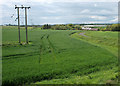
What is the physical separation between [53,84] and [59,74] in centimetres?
276

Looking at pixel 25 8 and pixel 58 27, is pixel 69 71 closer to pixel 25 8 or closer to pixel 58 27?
pixel 25 8

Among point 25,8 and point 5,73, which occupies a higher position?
point 25,8

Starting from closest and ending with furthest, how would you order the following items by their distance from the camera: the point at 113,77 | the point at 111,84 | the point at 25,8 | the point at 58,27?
1. the point at 111,84
2. the point at 113,77
3. the point at 25,8
4. the point at 58,27

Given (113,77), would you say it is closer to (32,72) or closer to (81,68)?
(81,68)

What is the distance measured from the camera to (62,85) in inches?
414

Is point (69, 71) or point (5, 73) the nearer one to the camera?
point (5, 73)

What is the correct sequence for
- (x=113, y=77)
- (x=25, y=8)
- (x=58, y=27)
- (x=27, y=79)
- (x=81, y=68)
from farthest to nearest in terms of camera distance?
(x=58, y=27) → (x=25, y=8) → (x=81, y=68) → (x=27, y=79) → (x=113, y=77)

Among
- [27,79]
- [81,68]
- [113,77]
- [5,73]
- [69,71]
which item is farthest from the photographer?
[81,68]

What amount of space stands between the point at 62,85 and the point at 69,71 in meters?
3.72

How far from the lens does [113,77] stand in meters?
11.2

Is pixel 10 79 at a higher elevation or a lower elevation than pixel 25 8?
lower

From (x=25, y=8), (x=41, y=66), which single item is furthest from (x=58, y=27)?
(x=41, y=66)

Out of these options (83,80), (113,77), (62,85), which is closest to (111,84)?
(113,77)

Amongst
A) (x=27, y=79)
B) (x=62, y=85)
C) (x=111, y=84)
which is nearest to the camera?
(x=111, y=84)
